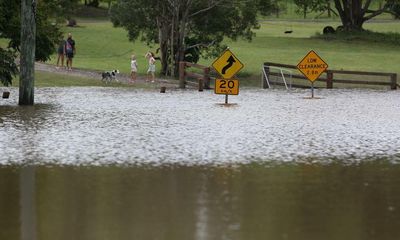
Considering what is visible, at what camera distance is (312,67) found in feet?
102

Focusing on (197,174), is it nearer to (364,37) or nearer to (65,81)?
(65,81)

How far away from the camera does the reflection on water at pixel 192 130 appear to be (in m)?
14.3

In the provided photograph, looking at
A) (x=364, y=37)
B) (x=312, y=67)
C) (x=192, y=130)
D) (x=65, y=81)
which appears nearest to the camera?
(x=192, y=130)

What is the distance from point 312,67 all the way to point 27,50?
11546 millimetres

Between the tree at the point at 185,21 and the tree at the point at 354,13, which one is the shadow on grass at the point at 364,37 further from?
the tree at the point at 185,21

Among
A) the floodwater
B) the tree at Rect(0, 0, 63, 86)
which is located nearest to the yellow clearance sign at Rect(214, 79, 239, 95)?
the floodwater

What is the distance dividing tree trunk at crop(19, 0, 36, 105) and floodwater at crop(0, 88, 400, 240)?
1.16 m

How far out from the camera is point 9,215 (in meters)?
9.20

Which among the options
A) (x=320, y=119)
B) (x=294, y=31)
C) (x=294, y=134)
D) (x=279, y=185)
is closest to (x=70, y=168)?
(x=279, y=185)

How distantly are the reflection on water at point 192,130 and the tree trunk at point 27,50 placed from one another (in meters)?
0.60

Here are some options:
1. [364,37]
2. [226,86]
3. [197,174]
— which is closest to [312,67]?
[226,86]

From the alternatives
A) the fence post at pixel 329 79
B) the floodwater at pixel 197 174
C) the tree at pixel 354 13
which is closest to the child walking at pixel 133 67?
the fence post at pixel 329 79

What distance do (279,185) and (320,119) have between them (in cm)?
1082

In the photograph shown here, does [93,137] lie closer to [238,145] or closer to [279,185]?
[238,145]
